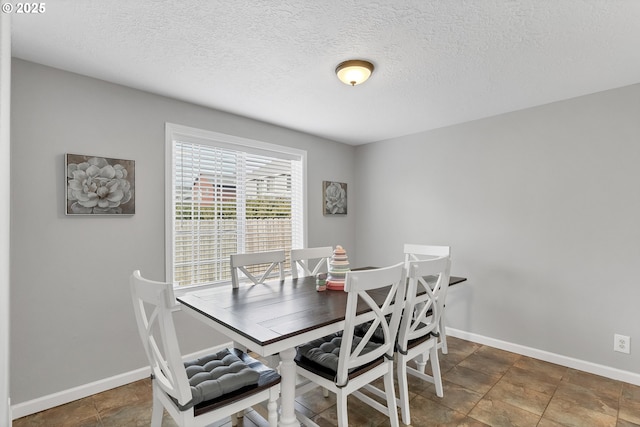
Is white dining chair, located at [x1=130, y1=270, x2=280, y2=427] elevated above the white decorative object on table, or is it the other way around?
the white decorative object on table

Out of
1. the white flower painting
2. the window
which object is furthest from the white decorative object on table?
the white flower painting

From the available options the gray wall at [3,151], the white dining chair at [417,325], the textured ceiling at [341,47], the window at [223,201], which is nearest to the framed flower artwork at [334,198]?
the window at [223,201]

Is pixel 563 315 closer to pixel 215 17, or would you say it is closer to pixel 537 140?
pixel 537 140

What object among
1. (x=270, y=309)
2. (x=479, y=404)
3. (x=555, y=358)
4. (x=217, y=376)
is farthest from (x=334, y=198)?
(x=217, y=376)

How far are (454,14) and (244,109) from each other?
2032 mm

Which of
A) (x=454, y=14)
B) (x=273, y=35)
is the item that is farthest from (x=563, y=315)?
(x=273, y=35)

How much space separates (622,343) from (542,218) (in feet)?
3.79

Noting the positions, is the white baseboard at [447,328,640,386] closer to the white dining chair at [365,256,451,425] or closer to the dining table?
the white dining chair at [365,256,451,425]

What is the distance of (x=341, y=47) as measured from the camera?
2.07 m

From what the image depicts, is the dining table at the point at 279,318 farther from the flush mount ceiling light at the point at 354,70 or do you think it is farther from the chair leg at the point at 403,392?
the flush mount ceiling light at the point at 354,70

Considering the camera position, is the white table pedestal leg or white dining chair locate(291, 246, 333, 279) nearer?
the white table pedestal leg

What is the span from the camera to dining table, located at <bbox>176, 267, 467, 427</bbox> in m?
1.52

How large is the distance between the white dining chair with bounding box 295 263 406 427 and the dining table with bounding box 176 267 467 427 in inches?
4.6

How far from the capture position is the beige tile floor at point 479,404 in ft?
6.93
